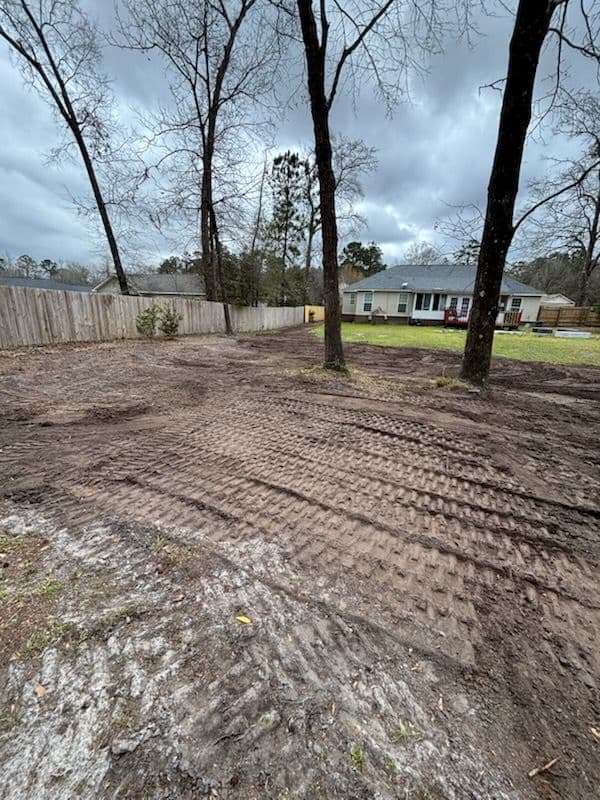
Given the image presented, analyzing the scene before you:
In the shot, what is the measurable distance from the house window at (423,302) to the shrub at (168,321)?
65.2 feet

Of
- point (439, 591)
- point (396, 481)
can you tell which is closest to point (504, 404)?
point (396, 481)

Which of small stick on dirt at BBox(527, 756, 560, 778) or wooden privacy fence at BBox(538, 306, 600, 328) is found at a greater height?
wooden privacy fence at BBox(538, 306, 600, 328)

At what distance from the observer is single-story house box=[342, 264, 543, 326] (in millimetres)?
25545

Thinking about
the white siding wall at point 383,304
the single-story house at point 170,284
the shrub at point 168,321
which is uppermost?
the single-story house at point 170,284

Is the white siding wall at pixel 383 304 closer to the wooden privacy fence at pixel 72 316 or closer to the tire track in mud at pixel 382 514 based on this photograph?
the wooden privacy fence at pixel 72 316

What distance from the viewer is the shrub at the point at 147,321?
12.3m

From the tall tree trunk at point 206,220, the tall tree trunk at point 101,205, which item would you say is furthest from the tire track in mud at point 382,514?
the tall tree trunk at point 206,220

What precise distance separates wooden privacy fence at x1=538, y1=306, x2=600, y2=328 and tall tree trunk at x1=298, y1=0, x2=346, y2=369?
2714cm

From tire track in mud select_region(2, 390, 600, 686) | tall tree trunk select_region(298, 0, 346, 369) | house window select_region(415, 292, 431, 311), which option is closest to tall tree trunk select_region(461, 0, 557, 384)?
tall tree trunk select_region(298, 0, 346, 369)

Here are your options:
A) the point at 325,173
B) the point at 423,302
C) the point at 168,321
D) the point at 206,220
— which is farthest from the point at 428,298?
the point at 325,173

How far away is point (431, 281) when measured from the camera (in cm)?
2691

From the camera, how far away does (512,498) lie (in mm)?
2570

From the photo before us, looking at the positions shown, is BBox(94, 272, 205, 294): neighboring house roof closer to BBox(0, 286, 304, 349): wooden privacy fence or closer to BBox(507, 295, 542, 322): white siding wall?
BBox(0, 286, 304, 349): wooden privacy fence

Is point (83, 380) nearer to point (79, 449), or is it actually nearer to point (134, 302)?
point (79, 449)
